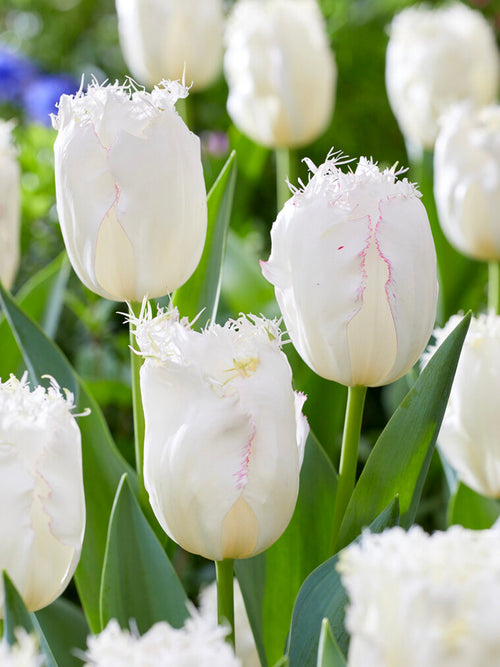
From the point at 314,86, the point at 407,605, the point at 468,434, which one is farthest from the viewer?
the point at 314,86

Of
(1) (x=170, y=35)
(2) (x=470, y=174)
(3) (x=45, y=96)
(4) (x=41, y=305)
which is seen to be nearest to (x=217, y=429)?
(4) (x=41, y=305)

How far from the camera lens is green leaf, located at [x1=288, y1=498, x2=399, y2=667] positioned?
1.41 ft

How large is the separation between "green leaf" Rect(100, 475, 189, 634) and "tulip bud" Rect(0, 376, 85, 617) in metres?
0.06

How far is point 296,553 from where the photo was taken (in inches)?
22.6

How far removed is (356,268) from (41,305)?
0.48 metres

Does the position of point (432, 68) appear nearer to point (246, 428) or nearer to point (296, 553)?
point (296, 553)

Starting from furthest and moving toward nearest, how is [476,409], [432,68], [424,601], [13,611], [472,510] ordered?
1. [432,68]
2. [472,510]
3. [476,409]
4. [13,611]
5. [424,601]

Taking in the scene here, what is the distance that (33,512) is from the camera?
0.39m

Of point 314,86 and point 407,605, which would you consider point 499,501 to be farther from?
point 314,86

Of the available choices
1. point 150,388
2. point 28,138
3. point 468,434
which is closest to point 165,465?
point 150,388

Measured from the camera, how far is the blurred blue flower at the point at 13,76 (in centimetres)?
194

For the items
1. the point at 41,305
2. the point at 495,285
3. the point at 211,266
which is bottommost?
the point at 495,285

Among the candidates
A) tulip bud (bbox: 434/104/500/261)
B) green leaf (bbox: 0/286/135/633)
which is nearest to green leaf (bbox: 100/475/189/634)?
green leaf (bbox: 0/286/135/633)

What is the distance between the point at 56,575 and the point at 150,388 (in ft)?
0.30
